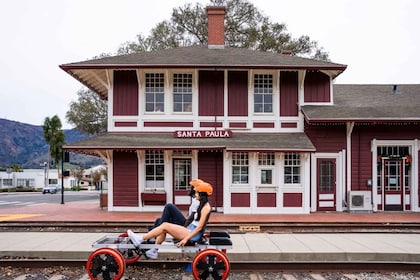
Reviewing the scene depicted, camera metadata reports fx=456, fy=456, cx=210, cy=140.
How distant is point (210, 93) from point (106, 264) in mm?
12086

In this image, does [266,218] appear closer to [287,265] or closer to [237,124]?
[237,124]

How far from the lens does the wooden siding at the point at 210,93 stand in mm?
18312

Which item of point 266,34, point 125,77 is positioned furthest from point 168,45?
point 125,77

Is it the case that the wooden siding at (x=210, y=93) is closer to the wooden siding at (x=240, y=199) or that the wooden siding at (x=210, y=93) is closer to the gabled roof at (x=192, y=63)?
the gabled roof at (x=192, y=63)

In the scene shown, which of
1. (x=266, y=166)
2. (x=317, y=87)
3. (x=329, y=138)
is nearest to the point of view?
(x=266, y=166)

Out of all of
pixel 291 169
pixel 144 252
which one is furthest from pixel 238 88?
pixel 144 252

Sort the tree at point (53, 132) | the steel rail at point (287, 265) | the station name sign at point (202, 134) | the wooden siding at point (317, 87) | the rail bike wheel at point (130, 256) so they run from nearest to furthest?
the rail bike wheel at point (130, 256)
the steel rail at point (287, 265)
the station name sign at point (202, 134)
the wooden siding at point (317, 87)
the tree at point (53, 132)

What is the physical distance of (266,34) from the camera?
112 ft

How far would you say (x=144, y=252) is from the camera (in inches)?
294

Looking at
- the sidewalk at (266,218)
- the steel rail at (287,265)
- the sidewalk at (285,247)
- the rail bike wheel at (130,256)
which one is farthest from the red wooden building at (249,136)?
the rail bike wheel at (130,256)

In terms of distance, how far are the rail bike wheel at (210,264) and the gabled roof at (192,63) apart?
11260 millimetres

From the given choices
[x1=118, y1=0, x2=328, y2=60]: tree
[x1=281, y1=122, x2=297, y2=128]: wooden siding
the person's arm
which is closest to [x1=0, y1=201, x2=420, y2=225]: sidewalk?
[x1=281, y1=122, x2=297, y2=128]: wooden siding

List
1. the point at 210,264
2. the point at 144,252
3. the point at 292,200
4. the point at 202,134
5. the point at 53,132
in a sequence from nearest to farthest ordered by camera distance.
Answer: the point at 210,264, the point at 144,252, the point at 292,200, the point at 202,134, the point at 53,132

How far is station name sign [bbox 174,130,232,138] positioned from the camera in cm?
1777
